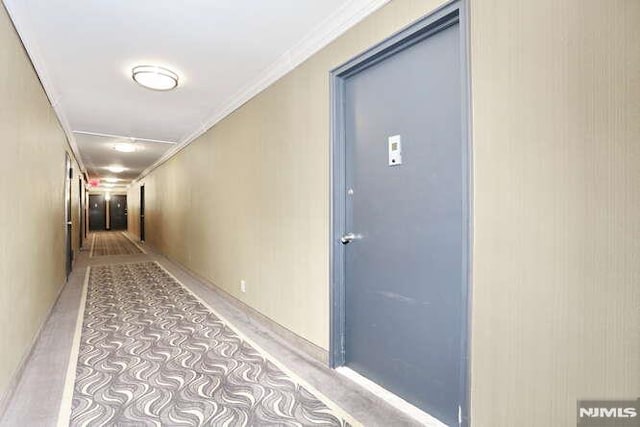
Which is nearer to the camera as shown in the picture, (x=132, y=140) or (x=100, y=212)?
(x=132, y=140)

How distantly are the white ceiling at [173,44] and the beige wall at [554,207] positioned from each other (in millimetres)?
1086

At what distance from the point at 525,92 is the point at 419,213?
809 mm

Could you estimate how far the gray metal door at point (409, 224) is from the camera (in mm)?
1760

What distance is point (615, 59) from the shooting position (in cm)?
115

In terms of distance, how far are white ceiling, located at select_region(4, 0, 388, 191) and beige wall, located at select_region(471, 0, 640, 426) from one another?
3.56 feet

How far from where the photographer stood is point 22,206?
253cm

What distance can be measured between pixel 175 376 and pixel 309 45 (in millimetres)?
2776

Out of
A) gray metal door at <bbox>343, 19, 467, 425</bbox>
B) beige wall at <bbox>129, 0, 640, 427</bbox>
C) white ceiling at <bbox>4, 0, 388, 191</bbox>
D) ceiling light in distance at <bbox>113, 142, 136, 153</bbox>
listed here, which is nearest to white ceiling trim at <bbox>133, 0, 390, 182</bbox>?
white ceiling at <bbox>4, 0, 388, 191</bbox>

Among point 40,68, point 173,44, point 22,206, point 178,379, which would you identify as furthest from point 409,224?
point 40,68

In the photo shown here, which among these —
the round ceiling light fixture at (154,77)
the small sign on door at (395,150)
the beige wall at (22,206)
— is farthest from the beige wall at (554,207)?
the round ceiling light fixture at (154,77)

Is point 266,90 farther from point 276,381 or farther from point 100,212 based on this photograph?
point 100,212

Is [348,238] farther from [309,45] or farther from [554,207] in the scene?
[309,45]

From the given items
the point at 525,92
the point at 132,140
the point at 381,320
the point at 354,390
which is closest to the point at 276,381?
the point at 354,390

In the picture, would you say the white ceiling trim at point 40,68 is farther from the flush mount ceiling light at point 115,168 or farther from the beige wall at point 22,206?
the flush mount ceiling light at point 115,168
